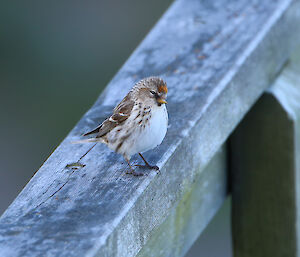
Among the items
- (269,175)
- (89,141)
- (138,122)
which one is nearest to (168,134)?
(89,141)

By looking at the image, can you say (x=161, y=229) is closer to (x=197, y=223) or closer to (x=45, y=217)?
(x=197, y=223)

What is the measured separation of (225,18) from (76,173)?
45.3 inches

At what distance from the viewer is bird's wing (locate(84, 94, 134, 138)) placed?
2.08 metres

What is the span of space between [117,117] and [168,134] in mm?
296

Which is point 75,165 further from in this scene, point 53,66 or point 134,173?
point 53,66

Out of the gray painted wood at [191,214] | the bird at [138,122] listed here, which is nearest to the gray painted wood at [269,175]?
the gray painted wood at [191,214]

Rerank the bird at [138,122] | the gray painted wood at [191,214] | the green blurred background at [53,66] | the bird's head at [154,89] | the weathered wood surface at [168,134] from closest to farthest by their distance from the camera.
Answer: the weathered wood surface at [168,134]
the gray painted wood at [191,214]
the bird at [138,122]
the bird's head at [154,89]
the green blurred background at [53,66]

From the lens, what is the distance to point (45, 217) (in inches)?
59.3

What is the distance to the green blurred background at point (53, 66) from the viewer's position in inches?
231

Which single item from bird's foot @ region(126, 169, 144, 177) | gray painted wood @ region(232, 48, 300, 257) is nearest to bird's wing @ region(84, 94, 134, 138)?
bird's foot @ region(126, 169, 144, 177)

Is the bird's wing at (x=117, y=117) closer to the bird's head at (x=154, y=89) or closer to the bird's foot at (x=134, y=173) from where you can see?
the bird's head at (x=154, y=89)

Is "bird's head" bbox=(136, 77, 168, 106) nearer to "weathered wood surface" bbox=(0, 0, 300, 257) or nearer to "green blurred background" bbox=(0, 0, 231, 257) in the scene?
"weathered wood surface" bbox=(0, 0, 300, 257)

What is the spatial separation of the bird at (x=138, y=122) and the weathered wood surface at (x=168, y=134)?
0.10 feet

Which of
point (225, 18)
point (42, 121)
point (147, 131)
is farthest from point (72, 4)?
point (147, 131)
